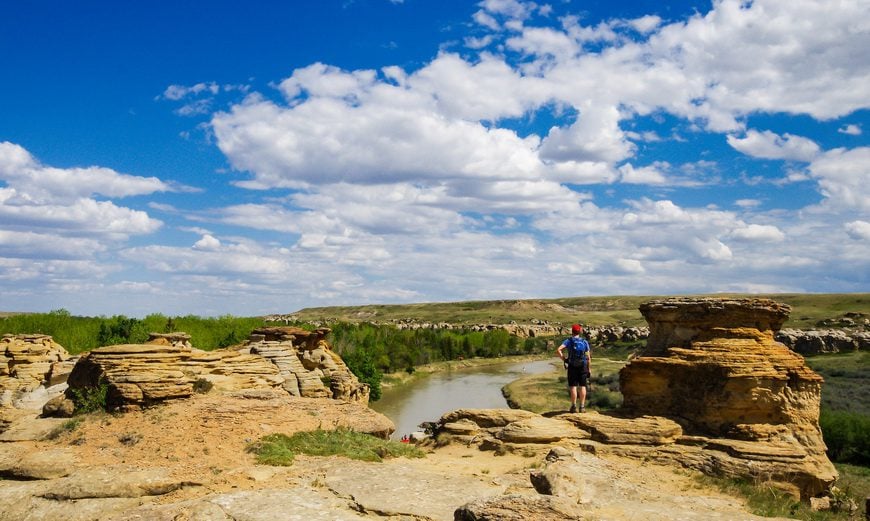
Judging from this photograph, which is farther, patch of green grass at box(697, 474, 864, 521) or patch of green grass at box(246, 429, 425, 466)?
patch of green grass at box(246, 429, 425, 466)

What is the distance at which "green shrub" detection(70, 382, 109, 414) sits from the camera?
54.4 ft

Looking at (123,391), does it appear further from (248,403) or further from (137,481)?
(137,481)

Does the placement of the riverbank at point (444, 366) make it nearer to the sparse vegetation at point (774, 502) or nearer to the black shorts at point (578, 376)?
the black shorts at point (578, 376)

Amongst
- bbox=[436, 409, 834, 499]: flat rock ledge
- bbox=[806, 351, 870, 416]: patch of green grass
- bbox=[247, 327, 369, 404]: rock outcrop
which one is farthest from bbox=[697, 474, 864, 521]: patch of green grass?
bbox=[806, 351, 870, 416]: patch of green grass

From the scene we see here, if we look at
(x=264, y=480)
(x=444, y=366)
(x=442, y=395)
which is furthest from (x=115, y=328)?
(x=444, y=366)

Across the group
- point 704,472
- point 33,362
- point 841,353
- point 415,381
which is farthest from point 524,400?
point 704,472

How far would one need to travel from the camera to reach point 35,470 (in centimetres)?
1280

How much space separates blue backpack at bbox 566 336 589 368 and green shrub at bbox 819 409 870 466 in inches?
974

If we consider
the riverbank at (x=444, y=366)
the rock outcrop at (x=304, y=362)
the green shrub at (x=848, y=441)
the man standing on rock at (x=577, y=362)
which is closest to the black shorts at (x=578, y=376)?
the man standing on rock at (x=577, y=362)

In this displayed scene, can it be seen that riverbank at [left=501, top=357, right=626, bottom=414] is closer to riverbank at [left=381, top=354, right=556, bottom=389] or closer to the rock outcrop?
riverbank at [left=381, top=354, right=556, bottom=389]

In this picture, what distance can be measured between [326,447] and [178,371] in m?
5.62

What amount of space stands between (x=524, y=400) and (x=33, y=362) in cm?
4256

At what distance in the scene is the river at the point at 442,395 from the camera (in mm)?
53916

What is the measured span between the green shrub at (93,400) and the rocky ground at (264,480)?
0.73m
